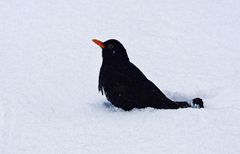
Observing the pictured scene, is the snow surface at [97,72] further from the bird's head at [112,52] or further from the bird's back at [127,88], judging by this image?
the bird's head at [112,52]

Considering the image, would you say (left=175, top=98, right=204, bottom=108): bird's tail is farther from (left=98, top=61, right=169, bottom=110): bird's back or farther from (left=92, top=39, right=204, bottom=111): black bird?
(left=98, top=61, right=169, bottom=110): bird's back

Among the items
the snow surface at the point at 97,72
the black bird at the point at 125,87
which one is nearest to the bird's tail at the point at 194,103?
the black bird at the point at 125,87

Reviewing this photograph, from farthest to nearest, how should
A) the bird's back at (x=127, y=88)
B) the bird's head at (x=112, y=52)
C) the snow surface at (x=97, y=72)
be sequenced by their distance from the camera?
1. the bird's head at (x=112, y=52)
2. the bird's back at (x=127, y=88)
3. the snow surface at (x=97, y=72)

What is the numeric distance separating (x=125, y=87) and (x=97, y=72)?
122 cm

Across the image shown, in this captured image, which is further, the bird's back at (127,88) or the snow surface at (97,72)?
the bird's back at (127,88)

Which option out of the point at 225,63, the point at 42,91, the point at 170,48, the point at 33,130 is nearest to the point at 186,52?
the point at 170,48

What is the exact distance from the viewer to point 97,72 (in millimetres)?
6949

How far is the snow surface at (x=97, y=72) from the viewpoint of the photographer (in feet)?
14.8

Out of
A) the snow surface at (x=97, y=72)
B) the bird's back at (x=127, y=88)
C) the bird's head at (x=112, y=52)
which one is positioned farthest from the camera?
the bird's head at (x=112, y=52)

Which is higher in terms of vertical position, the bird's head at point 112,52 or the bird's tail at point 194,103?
the bird's head at point 112,52

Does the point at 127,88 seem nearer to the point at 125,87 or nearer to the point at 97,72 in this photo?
the point at 125,87

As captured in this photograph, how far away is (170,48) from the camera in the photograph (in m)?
8.11

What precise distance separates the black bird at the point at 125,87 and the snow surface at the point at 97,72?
7.7 inches

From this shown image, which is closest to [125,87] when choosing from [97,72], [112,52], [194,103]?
[112,52]
